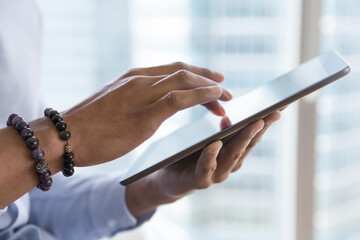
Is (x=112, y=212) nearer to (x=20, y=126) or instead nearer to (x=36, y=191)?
(x=36, y=191)

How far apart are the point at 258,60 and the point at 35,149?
1568mm

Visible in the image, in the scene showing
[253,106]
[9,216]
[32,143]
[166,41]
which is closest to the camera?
[32,143]

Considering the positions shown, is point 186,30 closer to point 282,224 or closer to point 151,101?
point 282,224

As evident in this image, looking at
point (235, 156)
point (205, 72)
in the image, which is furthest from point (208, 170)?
point (205, 72)

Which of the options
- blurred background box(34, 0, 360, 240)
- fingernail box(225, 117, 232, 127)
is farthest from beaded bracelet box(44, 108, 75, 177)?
blurred background box(34, 0, 360, 240)

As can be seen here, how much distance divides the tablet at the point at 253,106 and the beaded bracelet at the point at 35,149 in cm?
11

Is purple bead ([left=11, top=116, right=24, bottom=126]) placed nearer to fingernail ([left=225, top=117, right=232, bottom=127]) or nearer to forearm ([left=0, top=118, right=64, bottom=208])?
forearm ([left=0, top=118, right=64, bottom=208])

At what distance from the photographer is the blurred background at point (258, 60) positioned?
6.00 feet

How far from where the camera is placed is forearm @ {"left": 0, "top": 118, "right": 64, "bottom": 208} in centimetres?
53

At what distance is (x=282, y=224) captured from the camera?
6.67 ft

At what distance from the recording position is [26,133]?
0.53m

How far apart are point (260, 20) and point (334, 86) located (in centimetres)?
42

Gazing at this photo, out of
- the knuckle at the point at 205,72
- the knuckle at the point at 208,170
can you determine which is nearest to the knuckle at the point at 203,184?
the knuckle at the point at 208,170

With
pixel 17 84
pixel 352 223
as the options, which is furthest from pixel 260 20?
pixel 17 84
